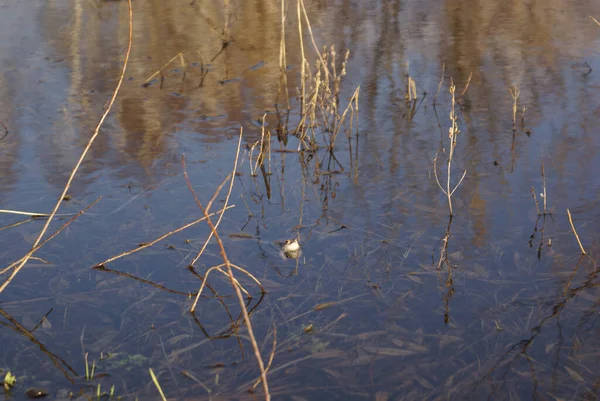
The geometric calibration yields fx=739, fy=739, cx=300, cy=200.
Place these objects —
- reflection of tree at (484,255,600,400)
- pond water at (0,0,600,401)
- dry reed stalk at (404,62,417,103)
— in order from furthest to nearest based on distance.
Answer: dry reed stalk at (404,62,417,103)
pond water at (0,0,600,401)
reflection of tree at (484,255,600,400)

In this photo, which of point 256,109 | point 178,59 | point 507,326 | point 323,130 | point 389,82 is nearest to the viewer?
point 507,326

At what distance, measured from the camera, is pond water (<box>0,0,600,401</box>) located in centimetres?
258

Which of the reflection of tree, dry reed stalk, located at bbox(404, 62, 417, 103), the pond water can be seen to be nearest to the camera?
the reflection of tree

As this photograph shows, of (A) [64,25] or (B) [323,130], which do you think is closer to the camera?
(B) [323,130]

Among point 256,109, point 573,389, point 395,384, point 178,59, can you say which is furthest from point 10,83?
point 573,389

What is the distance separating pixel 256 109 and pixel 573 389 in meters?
3.63

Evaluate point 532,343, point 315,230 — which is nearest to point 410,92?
point 315,230

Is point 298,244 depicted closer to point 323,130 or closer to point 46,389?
point 46,389

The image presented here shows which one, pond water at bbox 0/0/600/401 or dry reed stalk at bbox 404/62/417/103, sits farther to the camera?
dry reed stalk at bbox 404/62/417/103

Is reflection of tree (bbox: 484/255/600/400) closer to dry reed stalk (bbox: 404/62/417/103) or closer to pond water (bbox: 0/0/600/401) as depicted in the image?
→ pond water (bbox: 0/0/600/401)

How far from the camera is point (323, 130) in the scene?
5012 millimetres

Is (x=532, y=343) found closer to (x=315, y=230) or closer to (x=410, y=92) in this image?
(x=315, y=230)

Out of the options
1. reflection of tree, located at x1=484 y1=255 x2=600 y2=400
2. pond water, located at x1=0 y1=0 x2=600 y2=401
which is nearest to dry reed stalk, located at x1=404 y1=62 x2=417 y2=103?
pond water, located at x1=0 y1=0 x2=600 y2=401

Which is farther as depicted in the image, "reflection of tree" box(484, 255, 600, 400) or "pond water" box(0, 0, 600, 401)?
"pond water" box(0, 0, 600, 401)
